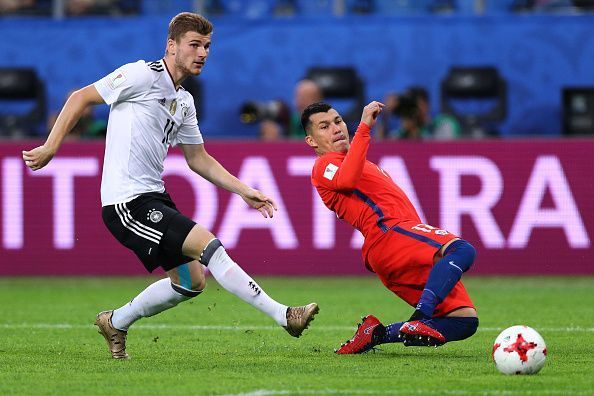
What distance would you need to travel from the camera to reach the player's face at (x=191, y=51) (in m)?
7.93

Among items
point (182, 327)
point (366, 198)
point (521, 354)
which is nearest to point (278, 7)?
point (182, 327)

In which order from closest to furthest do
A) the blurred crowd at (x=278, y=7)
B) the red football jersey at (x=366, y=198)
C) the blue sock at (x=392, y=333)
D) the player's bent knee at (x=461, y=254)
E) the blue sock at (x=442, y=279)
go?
the blue sock at (x=442, y=279) < the player's bent knee at (x=461, y=254) < the blue sock at (x=392, y=333) < the red football jersey at (x=366, y=198) < the blurred crowd at (x=278, y=7)

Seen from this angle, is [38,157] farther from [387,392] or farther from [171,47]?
[387,392]

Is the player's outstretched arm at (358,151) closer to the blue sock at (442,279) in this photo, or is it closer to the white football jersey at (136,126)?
the blue sock at (442,279)

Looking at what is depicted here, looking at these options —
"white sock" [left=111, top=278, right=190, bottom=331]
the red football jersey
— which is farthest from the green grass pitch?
the red football jersey

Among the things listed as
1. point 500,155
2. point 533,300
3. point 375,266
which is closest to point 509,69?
point 500,155

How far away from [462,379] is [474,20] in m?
11.8

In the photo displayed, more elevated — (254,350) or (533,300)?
(254,350)

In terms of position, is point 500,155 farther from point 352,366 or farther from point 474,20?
point 352,366

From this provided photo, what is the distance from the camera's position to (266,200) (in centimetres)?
797

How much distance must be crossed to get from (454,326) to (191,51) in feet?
7.99

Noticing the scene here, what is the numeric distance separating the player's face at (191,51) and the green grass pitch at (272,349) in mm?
1876


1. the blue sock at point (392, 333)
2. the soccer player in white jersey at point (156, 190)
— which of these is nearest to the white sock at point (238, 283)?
the soccer player in white jersey at point (156, 190)

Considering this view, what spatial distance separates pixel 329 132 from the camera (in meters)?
8.60
